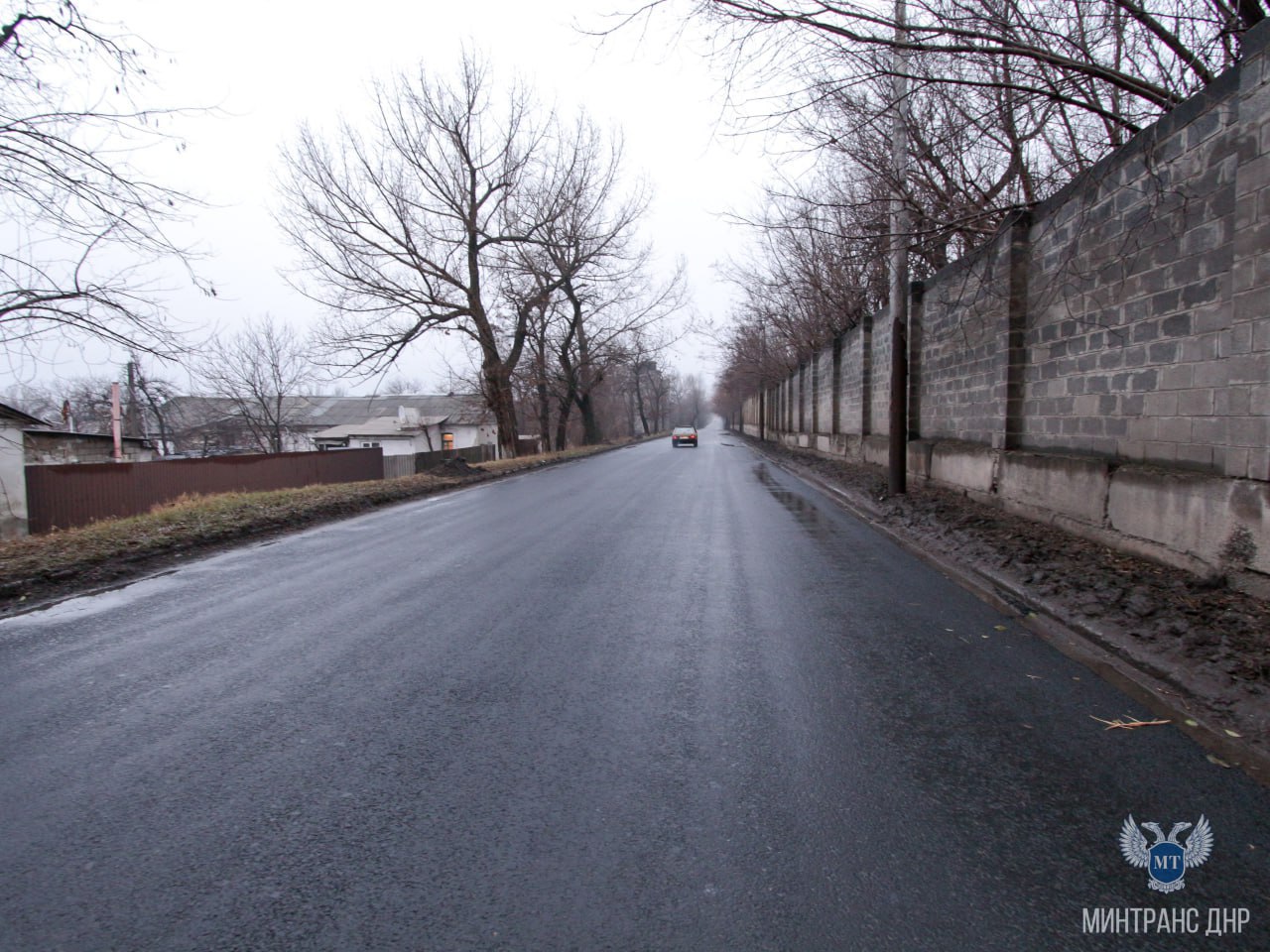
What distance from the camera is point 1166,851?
246 centimetres

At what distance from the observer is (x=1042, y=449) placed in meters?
→ 8.30

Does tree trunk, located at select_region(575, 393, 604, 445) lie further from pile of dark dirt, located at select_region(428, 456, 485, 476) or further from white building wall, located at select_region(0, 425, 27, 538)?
white building wall, located at select_region(0, 425, 27, 538)

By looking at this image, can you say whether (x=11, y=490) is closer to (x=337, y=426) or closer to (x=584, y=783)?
(x=584, y=783)

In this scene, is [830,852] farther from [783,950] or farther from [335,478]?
[335,478]

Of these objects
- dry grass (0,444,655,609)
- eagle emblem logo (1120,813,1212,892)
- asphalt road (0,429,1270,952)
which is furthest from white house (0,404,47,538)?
eagle emblem logo (1120,813,1212,892)

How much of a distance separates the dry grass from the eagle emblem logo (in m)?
7.79

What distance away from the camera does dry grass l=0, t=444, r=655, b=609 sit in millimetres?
6695

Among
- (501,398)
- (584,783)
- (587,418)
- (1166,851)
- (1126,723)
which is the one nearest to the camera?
(1166,851)

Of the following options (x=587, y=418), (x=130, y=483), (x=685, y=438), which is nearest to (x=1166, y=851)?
(x=130, y=483)

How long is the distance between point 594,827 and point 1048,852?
160cm

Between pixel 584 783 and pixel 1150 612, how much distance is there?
4.20 m

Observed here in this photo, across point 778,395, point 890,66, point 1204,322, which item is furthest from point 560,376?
point 1204,322

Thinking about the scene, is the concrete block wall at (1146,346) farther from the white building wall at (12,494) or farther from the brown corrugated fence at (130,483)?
the white building wall at (12,494)

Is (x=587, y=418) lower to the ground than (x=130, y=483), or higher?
higher
